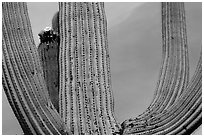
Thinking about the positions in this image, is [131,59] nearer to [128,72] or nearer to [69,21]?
[128,72]

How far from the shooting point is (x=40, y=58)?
427 centimetres

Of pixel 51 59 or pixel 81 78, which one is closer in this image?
pixel 81 78

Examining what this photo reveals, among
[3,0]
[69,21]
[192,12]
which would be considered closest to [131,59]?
[192,12]

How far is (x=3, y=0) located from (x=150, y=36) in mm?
1384

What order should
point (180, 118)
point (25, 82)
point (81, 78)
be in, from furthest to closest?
point (81, 78) < point (25, 82) < point (180, 118)

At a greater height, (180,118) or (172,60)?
(172,60)

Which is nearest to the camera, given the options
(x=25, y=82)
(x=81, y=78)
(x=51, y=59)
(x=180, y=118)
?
(x=180, y=118)

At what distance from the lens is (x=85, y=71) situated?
3.96 meters

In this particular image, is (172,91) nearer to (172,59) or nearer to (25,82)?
(172,59)

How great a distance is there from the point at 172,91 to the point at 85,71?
23.5 inches

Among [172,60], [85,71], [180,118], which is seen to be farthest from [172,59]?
[180,118]

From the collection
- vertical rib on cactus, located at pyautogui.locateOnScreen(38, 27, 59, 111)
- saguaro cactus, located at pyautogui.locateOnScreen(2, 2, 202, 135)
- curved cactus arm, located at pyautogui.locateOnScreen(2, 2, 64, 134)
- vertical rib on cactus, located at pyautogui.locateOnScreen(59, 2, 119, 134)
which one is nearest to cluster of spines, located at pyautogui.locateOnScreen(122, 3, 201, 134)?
saguaro cactus, located at pyautogui.locateOnScreen(2, 2, 202, 135)

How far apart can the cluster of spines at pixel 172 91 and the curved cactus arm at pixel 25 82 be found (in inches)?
19.4

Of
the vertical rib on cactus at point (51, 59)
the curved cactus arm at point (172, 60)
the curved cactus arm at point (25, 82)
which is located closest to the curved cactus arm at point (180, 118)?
the curved cactus arm at point (172, 60)
